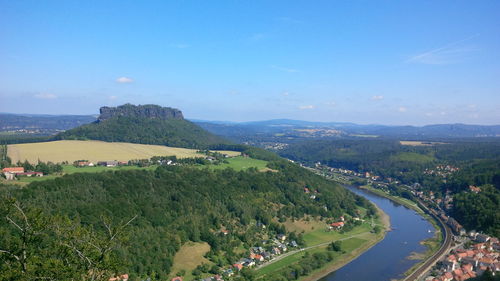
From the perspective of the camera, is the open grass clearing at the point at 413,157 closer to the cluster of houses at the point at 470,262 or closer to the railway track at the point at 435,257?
the railway track at the point at 435,257

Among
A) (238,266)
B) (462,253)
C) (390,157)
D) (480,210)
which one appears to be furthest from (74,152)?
(390,157)

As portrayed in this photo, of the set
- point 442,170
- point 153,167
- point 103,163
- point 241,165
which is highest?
point 103,163

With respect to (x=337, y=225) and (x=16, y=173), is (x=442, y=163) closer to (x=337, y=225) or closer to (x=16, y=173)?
(x=337, y=225)

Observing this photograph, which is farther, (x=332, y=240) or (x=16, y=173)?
(x=332, y=240)

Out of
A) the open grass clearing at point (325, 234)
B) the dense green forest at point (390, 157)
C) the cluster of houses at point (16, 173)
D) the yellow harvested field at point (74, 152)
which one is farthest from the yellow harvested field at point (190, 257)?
the dense green forest at point (390, 157)

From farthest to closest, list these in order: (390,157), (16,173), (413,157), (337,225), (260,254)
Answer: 1. (390,157)
2. (413,157)
3. (337,225)
4. (16,173)
5. (260,254)

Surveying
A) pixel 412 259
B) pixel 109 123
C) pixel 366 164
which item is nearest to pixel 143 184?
pixel 412 259
